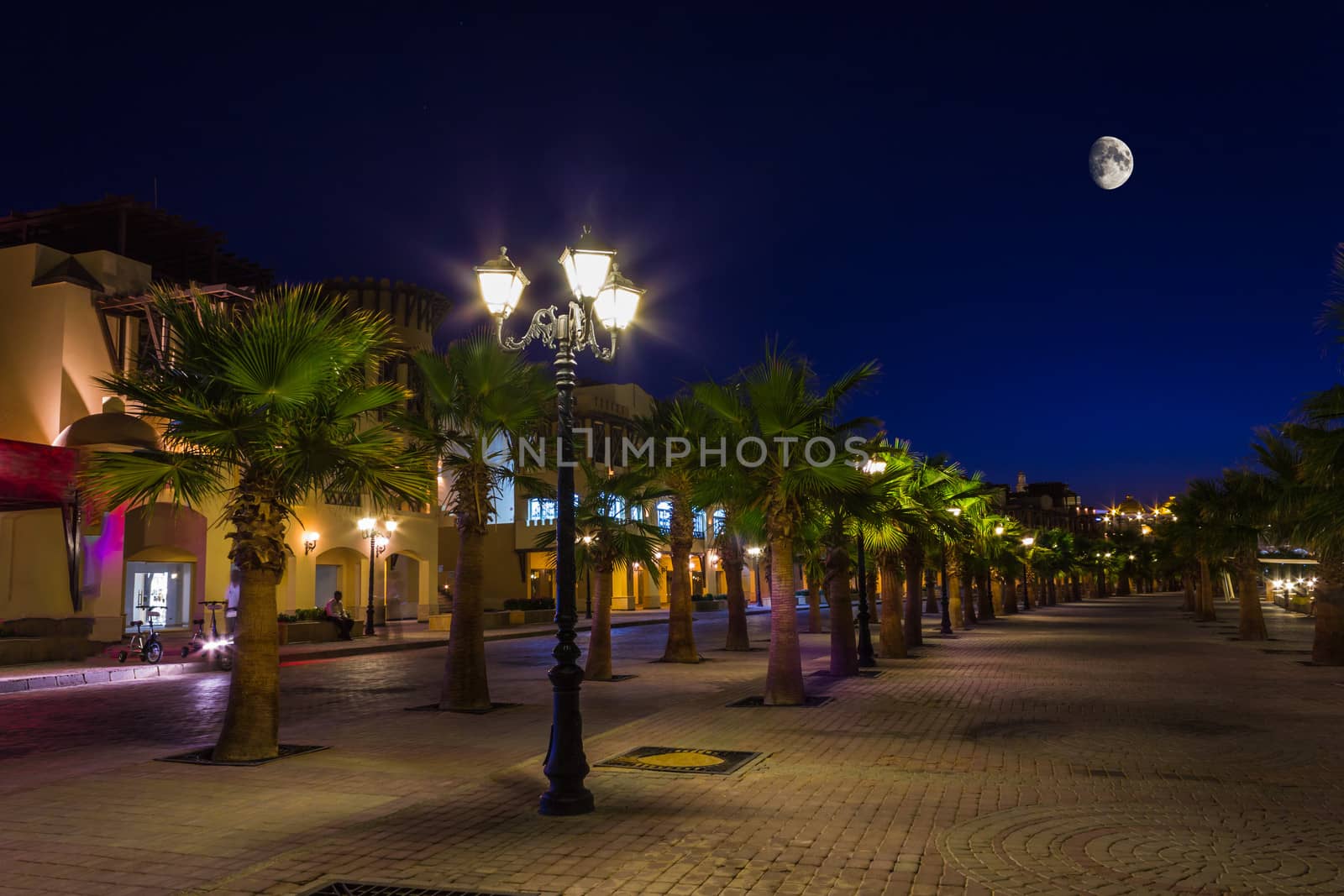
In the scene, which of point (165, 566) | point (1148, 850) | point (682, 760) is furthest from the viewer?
point (165, 566)

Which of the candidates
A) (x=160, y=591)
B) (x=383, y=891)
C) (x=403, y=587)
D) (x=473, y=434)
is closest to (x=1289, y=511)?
(x=473, y=434)

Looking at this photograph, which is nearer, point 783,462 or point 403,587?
point 783,462

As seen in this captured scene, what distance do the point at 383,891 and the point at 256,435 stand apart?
A: 6.36 metres

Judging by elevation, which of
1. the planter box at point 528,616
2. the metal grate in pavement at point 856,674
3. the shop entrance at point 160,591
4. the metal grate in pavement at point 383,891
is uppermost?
the shop entrance at point 160,591

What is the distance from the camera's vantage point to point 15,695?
62.4ft

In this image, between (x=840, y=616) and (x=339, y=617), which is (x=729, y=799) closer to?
(x=840, y=616)

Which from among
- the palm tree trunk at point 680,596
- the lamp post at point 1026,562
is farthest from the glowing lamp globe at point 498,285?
the lamp post at point 1026,562

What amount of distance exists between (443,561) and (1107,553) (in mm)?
71173

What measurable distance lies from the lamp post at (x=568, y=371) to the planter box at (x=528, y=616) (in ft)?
107

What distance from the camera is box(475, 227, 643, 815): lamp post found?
8492 millimetres

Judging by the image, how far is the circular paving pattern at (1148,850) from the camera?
6.18 metres

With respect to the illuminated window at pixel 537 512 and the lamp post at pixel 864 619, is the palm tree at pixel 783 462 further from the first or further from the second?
the illuminated window at pixel 537 512

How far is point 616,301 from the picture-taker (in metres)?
10.5

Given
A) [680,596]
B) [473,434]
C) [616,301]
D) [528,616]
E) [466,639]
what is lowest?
[528,616]
